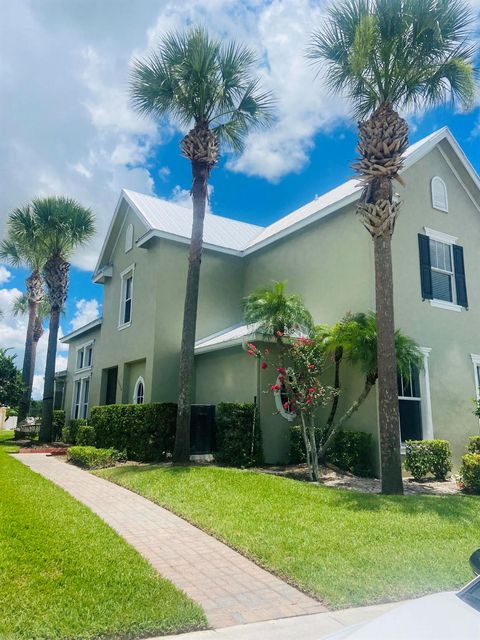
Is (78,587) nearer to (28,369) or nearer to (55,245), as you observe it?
(55,245)

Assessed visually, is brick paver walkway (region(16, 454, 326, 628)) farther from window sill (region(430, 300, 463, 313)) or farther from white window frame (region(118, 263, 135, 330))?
white window frame (region(118, 263, 135, 330))

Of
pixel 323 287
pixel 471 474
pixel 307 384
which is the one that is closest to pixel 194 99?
pixel 323 287

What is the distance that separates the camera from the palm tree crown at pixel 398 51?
10.4 metres

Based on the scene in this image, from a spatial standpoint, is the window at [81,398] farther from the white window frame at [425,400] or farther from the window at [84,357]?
the white window frame at [425,400]

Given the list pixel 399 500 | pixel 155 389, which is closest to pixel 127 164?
pixel 155 389

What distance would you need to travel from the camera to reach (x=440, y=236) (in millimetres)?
15867

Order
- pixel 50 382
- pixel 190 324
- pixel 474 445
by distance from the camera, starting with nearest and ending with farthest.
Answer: pixel 474 445 → pixel 190 324 → pixel 50 382

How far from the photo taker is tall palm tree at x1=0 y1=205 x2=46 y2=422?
24000 mm

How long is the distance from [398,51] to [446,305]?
7.65 metres

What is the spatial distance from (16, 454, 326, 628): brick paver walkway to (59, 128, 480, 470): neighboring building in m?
6.10

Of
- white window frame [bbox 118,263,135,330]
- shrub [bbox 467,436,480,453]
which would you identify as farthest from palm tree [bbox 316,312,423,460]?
white window frame [bbox 118,263,135,330]

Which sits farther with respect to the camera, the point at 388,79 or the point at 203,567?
the point at 388,79

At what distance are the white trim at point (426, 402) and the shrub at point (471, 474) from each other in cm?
218

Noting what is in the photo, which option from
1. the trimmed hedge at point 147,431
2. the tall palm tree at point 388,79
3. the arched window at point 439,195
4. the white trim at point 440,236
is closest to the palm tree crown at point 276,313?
the tall palm tree at point 388,79
